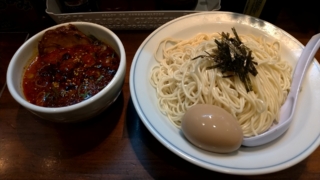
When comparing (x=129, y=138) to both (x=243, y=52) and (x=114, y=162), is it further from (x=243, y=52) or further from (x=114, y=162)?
(x=243, y=52)

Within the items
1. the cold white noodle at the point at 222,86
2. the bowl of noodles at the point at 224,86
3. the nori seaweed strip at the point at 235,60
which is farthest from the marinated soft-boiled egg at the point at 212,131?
the nori seaweed strip at the point at 235,60

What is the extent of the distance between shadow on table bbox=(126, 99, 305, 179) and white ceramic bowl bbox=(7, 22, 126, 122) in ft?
0.76

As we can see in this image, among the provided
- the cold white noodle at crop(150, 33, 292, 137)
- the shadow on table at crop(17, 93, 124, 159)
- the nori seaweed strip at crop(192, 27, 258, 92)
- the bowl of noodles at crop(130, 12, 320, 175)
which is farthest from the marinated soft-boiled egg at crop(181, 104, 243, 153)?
the shadow on table at crop(17, 93, 124, 159)

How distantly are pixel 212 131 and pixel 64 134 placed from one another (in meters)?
0.71

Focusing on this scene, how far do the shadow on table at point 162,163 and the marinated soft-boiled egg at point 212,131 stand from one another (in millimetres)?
163

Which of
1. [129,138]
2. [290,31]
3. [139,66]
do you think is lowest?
[129,138]

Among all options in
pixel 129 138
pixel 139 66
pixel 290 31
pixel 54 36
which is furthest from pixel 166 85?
pixel 290 31

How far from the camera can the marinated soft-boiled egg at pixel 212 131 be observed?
0.94 meters

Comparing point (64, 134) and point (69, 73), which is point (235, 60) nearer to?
point (69, 73)

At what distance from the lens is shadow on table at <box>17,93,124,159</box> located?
1.15 m

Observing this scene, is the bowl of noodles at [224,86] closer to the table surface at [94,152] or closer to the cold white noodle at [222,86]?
the cold white noodle at [222,86]

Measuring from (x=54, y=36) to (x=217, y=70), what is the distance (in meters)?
0.82

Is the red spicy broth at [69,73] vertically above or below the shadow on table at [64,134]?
above

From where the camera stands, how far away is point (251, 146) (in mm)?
1049
